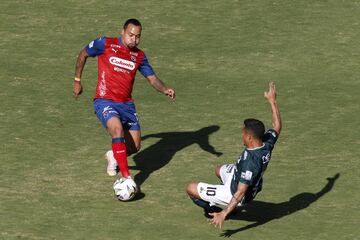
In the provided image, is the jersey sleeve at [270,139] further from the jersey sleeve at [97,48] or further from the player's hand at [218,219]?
the jersey sleeve at [97,48]

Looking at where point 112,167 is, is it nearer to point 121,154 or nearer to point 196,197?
point 121,154

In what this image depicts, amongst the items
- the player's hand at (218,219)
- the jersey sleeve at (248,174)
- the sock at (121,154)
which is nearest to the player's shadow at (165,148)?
the sock at (121,154)

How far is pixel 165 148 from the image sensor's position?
18.9 m

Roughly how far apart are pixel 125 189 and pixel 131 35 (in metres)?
2.63

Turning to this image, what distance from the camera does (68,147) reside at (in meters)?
18.8

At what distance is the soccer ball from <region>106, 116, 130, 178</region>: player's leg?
0.23 m

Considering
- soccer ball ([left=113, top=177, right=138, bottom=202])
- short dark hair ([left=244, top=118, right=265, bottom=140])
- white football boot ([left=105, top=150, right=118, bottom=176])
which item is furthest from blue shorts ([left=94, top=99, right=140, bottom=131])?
short dark hair ([left=244, top=118, right=265, bottom=140])

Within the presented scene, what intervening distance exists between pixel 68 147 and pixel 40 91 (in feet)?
11.3

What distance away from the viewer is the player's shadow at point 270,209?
1555cm

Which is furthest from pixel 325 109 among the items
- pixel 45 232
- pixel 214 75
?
pixel 45 232

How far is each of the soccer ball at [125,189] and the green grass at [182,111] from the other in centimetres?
14

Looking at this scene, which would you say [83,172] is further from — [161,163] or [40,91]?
[40,91]

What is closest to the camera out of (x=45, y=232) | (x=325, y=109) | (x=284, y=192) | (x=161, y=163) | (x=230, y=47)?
(x=45, y=232)

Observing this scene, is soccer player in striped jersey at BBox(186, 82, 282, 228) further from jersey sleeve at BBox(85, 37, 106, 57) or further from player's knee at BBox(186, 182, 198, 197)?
jersey sleeve at BBox(85, 37, 106, 57)
